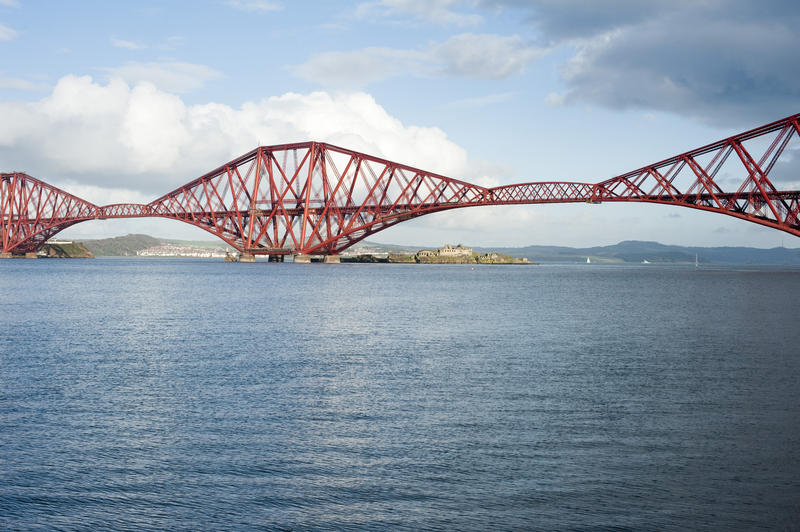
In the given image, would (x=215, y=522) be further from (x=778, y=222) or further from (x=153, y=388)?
(x=778, y=222)

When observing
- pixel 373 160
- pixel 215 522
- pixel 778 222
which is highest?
pixel 373 160

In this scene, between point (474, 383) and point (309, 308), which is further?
point (309, 308)

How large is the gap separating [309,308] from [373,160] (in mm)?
89270

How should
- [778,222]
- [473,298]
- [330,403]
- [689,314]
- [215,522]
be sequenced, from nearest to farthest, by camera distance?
1. [215,522]
2. [330,403]
3. [689,314]
4. [473,298]
5. [778,222]

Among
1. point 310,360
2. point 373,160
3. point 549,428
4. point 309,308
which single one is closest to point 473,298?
point 309,308

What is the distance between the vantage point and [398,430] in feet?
44.5

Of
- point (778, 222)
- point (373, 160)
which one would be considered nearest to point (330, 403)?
point (778, 222)

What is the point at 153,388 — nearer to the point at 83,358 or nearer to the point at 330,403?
the point at 330,403

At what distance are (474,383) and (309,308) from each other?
2483cm

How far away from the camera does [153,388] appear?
17562mm

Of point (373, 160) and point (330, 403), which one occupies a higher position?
point (373, 160)

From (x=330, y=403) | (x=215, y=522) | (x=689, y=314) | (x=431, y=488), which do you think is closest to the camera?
(x=215, y=522)

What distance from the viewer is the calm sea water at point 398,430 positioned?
9531mm

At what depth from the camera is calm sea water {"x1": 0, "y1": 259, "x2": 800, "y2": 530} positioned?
9.53m
